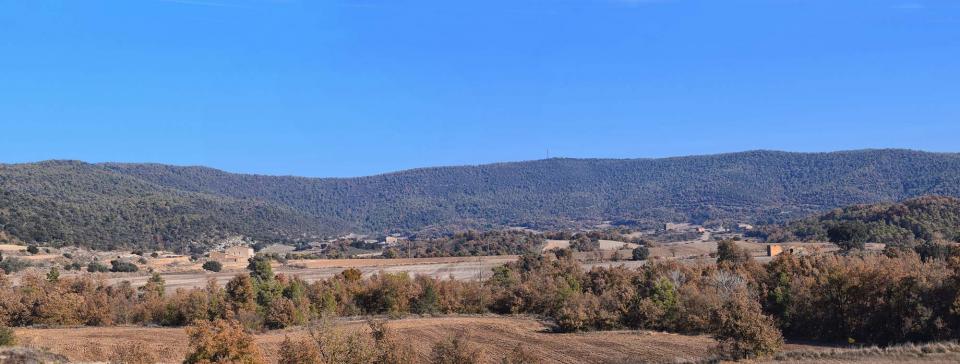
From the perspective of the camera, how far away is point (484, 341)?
48.2 meters

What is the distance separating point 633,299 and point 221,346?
34.4m

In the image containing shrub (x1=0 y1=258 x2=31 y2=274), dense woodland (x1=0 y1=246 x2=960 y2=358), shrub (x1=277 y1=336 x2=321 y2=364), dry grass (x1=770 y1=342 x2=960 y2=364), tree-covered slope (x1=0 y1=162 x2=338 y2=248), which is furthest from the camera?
tree-covered slope (x1=0 y1=162 x2=338 y2=248)

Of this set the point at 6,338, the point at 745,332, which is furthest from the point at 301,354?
the point at 6,338

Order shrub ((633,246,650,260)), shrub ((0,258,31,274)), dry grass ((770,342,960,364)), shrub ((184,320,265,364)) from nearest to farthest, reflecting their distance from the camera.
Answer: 1. shrub ((184,320,265,364))
2. dry grass ((770,342,960,364))
3. shrub ((0,258,31,274))
4. shrub ((633,246,650,260))

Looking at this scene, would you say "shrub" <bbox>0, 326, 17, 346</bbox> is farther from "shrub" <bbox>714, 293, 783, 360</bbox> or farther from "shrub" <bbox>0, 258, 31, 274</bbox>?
"shrub" <bbox>0, 258, 31, 274</bbox>

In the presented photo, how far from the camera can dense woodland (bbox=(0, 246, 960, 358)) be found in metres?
42.1

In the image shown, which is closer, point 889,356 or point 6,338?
point 889,356

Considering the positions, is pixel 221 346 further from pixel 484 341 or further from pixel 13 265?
pixel 13 265

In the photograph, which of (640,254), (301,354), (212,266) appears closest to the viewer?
(301,354)

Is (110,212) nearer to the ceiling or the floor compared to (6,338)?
nearer to the ceiling

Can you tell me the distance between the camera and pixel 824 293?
47312mm

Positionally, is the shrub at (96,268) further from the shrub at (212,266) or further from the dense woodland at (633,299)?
the dense woodland at (633,299)

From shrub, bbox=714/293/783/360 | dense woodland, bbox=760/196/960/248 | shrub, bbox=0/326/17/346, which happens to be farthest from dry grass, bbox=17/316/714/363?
dense woodland, bbox=760/196/960/248

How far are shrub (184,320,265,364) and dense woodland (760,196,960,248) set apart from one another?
73.3 metres
